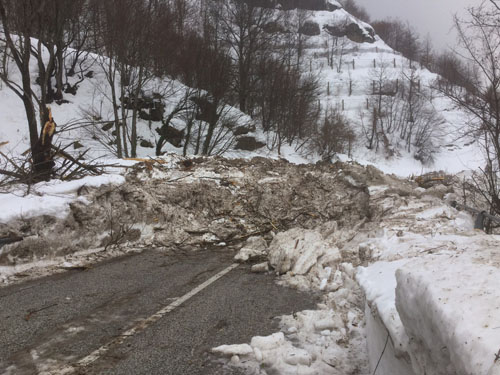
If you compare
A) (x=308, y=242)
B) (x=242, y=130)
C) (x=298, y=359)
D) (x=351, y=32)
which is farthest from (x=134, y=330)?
(x=351, y=32)

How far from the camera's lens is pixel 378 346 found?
2.87 meters

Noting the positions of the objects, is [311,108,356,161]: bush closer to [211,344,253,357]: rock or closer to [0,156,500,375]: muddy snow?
[0,156,500,375]: muddy snow

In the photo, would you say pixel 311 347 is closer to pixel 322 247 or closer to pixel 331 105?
pixel 322 247

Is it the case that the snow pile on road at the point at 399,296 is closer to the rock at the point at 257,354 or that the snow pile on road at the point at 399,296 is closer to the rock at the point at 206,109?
the rock at the point at 257,354

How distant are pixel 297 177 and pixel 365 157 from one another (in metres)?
36.1

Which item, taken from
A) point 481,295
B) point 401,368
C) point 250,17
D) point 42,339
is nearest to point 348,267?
point 401,368

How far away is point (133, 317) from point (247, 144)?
2213cm

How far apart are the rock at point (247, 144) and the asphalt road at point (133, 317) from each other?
19.4 m

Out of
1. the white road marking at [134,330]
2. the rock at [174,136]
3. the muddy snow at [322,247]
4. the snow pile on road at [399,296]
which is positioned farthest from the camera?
the rock at [174,136]

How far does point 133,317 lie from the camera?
13.3ft

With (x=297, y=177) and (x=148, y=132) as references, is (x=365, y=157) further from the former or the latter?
(x=297, y=177)

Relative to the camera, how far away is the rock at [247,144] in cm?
2512

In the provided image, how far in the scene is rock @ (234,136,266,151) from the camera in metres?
25.1

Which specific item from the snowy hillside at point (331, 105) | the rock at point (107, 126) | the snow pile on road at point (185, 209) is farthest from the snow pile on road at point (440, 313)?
the rock at point (107, 126)
